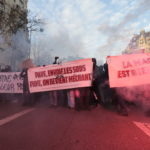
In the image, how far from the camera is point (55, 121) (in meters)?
6.46

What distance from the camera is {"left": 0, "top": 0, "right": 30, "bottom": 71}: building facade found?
724 inches

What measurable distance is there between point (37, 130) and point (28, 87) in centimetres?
461

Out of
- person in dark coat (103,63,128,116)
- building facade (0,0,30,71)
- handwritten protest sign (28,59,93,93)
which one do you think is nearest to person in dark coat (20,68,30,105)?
handwritten protest sign (28,59,93,93)

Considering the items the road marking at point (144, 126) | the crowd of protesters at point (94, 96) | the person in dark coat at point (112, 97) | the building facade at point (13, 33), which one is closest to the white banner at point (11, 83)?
the crowd of protesters at point (94, 96)

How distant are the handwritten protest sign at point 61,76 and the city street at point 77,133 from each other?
220 centimetres

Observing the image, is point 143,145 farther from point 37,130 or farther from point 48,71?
point 48,71

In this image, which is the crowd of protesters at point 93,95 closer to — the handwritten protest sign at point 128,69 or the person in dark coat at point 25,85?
the handwritten protest sign at point 128,69

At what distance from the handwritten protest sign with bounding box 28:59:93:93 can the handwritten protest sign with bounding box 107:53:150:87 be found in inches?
42.4

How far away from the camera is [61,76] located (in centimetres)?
913

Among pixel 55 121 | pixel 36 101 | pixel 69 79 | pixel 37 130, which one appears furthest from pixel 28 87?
pixel 37 130

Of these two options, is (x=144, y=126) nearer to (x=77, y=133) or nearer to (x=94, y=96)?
(x=77, y=133)

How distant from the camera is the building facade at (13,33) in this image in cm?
1839

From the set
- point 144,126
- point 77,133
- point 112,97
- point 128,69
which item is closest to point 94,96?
point 112,97

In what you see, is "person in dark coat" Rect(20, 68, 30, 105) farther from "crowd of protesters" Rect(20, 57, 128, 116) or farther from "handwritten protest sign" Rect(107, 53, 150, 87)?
"handwritten protest sign" Rect(107, 53, 150, 87)
